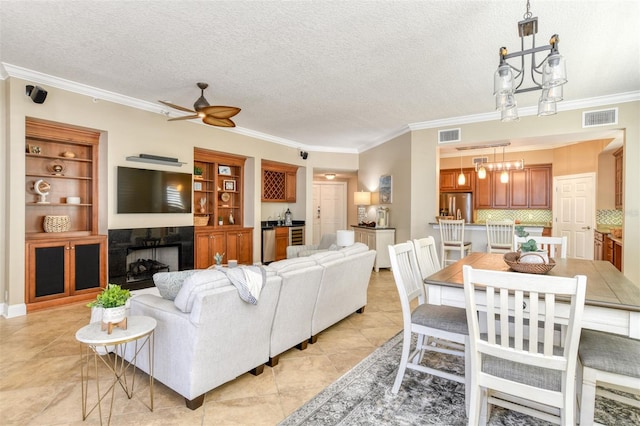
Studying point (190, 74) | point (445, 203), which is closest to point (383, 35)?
point (190, 74)

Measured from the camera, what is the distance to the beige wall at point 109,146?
380cm

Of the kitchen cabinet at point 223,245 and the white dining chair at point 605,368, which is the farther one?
the kitchen cabinet at point 223,245

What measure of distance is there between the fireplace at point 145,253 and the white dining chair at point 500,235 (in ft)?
16.0

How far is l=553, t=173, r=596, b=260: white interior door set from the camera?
6520 millimetres

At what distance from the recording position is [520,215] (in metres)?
8.18

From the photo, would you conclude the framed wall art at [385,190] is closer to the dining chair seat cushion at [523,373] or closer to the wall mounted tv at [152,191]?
the wall mounted tv at [152,191]

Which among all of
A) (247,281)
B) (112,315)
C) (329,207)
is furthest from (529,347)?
(329,207)

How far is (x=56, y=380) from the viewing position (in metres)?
2.43

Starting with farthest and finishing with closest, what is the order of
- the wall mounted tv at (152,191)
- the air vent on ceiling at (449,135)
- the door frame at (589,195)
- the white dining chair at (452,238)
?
the door frame at (589,195) → the air vent on ceiling at (449,135) → the white dining chair at (452,238) → the wall mounted tv at (152,191)

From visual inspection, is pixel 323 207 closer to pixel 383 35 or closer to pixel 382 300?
pixel 382 300

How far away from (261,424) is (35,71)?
4.64 m

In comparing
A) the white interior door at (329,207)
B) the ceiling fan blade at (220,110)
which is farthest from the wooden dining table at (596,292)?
the white interior door at (329,207)

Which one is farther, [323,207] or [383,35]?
[323,207]

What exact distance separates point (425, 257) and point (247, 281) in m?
1.51
